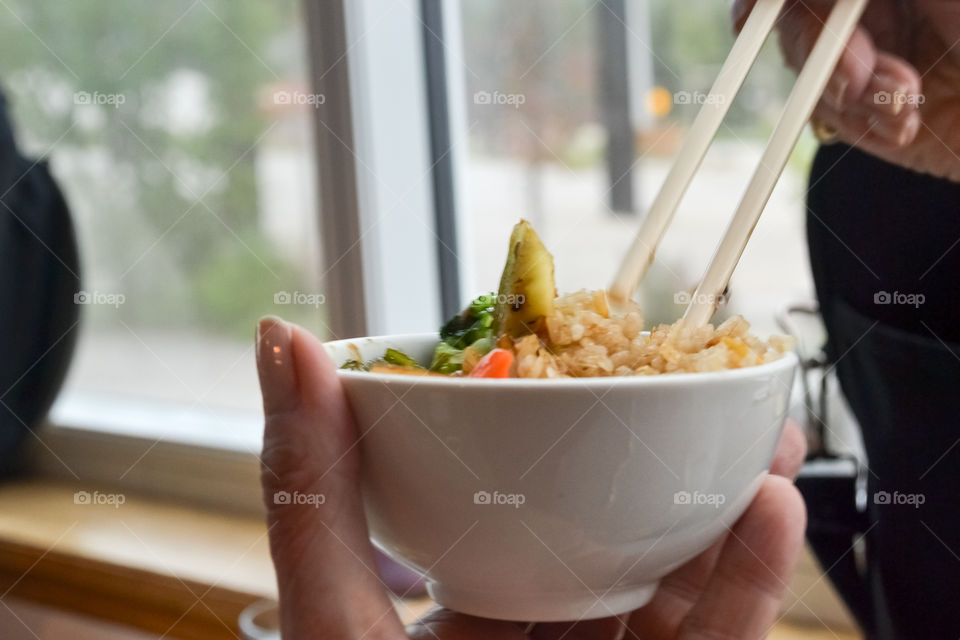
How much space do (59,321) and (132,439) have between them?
0.90 ft

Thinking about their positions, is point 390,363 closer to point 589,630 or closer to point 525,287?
point 525,287

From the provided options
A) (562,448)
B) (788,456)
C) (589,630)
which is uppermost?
(562,448)

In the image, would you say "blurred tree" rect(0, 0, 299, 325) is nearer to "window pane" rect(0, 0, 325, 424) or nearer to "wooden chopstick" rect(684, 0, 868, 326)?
"window pane" rect(0, 0, 325, 424)

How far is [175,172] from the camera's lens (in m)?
1.50

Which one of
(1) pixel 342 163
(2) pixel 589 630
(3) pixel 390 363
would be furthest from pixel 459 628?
(1) pixel 342 163

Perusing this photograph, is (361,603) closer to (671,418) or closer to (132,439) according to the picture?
(671,418)

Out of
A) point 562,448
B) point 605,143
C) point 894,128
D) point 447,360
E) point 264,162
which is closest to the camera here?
point 562,448

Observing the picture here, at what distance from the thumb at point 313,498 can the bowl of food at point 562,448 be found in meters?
0.01

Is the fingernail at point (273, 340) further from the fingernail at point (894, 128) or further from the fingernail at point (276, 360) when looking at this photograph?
the fingernail at point (894, 128)

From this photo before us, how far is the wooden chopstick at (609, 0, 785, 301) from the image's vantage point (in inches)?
22.2

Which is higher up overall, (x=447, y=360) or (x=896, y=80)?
(x=896, y=80)

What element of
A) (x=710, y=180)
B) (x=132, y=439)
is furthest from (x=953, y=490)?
(x=132, y=439)

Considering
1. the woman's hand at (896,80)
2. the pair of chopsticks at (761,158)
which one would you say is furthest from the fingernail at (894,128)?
the pair of chopsticks at (761,158)

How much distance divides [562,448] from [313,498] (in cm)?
16
